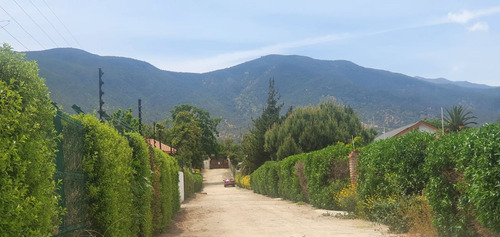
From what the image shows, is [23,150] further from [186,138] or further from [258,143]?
[186,138]

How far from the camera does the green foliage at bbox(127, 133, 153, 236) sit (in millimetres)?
9531

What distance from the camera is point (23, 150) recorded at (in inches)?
141

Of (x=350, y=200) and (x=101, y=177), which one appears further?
(x=350, y=200)

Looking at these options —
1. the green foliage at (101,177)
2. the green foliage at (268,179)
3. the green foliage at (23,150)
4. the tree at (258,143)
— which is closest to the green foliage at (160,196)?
the green foliage at (101,177)

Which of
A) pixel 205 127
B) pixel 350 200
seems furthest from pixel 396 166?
pixel 205 127

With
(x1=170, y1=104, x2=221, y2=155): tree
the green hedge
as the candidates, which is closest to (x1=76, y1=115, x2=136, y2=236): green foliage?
the green hedge

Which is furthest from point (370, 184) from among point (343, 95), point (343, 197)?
point (343, 95)

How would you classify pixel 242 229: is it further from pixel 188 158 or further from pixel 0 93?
pixel 188 158

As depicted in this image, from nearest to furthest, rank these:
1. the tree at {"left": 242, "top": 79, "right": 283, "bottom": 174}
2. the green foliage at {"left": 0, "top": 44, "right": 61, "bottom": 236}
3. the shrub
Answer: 1. the green foliage at {"left": 0, "top": 44, "right": 61, "bottom": 236}
2. the shrub
3. the tree at {"left": 242, "top": 79, "right": 283, "bottom": 174}

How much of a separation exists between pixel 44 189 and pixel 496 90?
170609 mm

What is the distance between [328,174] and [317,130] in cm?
2119

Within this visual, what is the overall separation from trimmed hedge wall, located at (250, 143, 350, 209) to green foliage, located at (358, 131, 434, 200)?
177 inches

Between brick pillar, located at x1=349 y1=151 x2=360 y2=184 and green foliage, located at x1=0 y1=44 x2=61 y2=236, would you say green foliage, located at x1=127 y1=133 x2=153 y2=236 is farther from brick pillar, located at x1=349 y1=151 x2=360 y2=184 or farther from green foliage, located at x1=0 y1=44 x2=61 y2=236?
brick pillar, located at x1=349 y1=151 x2=360 y2=184

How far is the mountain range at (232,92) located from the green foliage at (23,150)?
77720 millimetres
